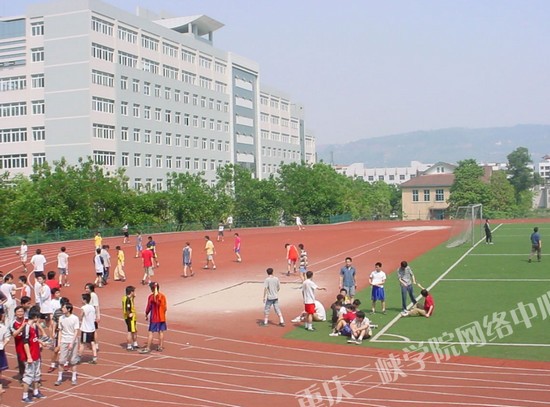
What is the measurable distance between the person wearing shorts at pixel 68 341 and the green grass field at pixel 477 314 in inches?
241

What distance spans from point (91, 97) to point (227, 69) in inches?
1091

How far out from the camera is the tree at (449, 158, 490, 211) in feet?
292

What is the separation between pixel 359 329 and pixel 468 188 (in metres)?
77.7

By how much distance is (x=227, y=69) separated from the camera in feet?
278

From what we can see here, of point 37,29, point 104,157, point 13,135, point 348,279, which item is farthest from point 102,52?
point 348,279

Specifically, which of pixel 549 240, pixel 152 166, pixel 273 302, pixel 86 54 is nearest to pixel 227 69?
pixel 152 166

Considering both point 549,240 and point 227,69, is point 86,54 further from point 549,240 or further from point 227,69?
point 549,240

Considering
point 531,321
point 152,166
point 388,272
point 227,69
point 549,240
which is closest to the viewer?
point 531,321

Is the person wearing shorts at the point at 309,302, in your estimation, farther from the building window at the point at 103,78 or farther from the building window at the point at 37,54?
the building window at the point at 37,54

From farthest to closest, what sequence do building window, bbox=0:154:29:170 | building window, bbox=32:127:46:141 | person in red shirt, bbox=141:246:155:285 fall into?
1. building window, bbox=0:154:29:170
2. building window, bbox=32:127:46:141
3. person in red shirt, bbox=141:246:155:285

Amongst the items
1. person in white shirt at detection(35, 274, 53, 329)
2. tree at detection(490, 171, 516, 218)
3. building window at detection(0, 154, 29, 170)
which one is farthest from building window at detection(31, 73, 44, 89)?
tree at detection(490, 171, 516, 218)

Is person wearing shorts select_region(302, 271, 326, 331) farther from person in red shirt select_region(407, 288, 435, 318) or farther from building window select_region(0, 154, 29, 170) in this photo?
building window select_region(0, 154, 29, 170)

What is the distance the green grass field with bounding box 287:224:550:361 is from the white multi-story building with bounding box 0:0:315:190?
39.2 metres

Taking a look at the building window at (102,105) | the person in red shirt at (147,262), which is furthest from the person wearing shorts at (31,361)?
the building window at (102,105)
